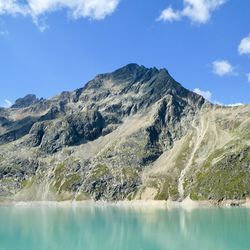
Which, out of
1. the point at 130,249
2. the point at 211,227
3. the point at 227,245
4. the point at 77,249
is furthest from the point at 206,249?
the point at 211,227

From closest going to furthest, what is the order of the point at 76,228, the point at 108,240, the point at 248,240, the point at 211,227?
the point at 248,240
the point at 108,240
the point at 211,227
the point at 76,228

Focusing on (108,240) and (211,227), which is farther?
(211,227)

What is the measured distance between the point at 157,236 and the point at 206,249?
2338 cm

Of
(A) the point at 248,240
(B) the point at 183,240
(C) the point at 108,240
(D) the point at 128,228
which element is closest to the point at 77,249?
(C) the point at 108,240

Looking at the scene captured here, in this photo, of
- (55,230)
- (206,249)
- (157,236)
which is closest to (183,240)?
(157,236)

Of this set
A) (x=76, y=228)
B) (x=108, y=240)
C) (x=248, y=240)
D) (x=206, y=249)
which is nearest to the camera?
(x=206, y=249)

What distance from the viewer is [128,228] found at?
11200 centimetres

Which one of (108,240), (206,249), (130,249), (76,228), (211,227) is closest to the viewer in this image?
(206,249)

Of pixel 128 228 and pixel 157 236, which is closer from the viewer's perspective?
pixel 157 236

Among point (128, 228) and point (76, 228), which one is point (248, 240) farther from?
point (76, 228)

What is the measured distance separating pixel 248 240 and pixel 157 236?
19677 mm

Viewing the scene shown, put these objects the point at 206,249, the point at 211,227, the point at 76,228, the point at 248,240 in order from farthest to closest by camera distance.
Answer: the point at 76,228 → the point at 211,227 → the point at 248,240 → the point at 206,249

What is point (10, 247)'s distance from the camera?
75562 mm

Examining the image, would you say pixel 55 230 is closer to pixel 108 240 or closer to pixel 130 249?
pixel 108 240
